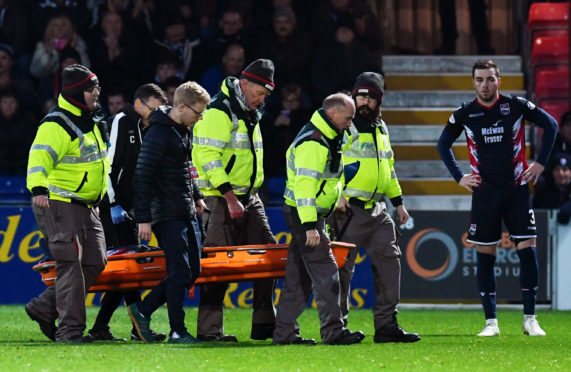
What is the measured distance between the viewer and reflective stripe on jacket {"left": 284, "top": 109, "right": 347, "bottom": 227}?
837cm

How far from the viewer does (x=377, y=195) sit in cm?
923

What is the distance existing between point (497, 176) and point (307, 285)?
1922mm

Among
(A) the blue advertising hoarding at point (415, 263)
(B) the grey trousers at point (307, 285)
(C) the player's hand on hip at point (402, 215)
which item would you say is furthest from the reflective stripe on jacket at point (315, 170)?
(A) the blue advertising hoarding at point (415, 263)

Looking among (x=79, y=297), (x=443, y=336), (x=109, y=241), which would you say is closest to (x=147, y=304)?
(x=79, y=297)

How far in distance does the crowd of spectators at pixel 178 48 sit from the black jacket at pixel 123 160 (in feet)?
18.3

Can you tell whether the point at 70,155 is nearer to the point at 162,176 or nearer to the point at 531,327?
the point at 162,176

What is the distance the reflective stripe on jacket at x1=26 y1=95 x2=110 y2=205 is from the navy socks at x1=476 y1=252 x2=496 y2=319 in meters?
3.05

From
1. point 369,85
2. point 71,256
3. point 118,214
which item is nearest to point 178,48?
point 118,214

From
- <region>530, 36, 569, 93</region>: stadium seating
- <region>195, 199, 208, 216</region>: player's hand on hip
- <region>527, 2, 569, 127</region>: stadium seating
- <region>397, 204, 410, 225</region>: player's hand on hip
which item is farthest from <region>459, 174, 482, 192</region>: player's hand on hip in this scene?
<region>530, 36, 569, 93</region>: stadium seating

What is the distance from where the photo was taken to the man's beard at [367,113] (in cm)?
912

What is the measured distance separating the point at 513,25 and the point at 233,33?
4.82 m

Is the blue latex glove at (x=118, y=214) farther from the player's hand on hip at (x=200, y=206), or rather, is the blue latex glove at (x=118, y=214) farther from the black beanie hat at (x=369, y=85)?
the black beanie hat at (x=369, y=85)

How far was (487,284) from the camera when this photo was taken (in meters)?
9.81

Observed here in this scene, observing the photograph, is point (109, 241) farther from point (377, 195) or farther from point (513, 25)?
point (513, 25)
